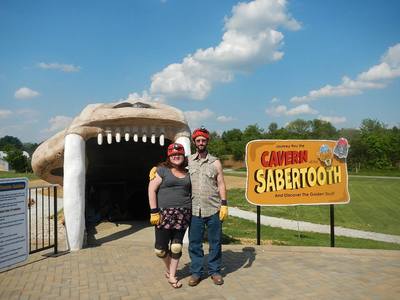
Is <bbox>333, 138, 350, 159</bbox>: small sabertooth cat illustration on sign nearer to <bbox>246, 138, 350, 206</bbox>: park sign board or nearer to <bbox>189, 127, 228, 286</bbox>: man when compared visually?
<bbox>246, 138, 350, 206</bbox>: park sign board

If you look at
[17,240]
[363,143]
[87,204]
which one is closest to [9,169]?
[363,143]

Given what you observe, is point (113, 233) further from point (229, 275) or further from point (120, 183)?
point (229, 275)

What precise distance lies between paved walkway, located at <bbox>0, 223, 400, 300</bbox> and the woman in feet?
1.43

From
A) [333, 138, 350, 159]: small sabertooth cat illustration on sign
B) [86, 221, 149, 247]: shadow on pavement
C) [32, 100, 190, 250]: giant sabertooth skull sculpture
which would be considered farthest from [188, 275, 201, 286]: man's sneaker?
[333, 138, 350, 159]: small sabertooth cat illustration on sign

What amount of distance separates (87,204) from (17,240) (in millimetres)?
4206

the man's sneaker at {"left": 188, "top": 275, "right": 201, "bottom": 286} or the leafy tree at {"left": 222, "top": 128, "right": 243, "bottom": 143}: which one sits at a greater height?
the leafy tree at {"left": 222, "top": 128, "right": 243, "bottom": 143}

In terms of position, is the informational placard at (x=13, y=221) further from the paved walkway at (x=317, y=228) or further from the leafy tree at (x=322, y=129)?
the leafy tree at (x=322, y=129)

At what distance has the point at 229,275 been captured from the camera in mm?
4633

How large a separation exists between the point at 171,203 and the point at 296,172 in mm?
3055

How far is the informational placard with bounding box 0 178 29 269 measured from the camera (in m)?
4.62

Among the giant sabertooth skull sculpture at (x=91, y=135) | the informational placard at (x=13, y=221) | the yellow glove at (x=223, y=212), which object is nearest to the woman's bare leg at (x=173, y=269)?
the yellow glove at (x=223, y=212)

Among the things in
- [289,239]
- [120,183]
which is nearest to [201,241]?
[289,239]

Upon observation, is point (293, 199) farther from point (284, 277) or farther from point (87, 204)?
point (87, 204)

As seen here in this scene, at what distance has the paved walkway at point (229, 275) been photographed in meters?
4.00
